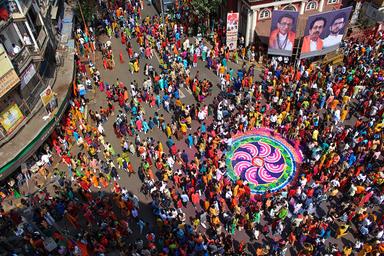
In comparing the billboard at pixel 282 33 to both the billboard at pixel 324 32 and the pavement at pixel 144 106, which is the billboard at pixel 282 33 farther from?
the pavement at pixel 144 106

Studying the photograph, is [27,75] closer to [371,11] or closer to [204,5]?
[204,5]

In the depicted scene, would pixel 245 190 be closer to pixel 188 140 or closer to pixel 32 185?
pixel 188 140

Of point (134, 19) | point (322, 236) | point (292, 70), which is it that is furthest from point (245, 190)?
point (134, 19)

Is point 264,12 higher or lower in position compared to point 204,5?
lower

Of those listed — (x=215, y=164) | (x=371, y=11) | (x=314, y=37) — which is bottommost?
(x=215, y=164)

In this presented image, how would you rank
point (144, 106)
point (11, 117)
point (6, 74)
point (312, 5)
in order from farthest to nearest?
point (312, 5), point (144, 106), point (11, 117), point (6, 74)

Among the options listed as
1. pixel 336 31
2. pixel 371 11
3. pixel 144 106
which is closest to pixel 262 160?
pixel 144 106

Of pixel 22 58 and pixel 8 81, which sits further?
pixel 22 58

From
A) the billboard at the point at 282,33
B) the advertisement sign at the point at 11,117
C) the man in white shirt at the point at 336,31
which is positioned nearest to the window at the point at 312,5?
the man in white shirt at the point at 336,31
